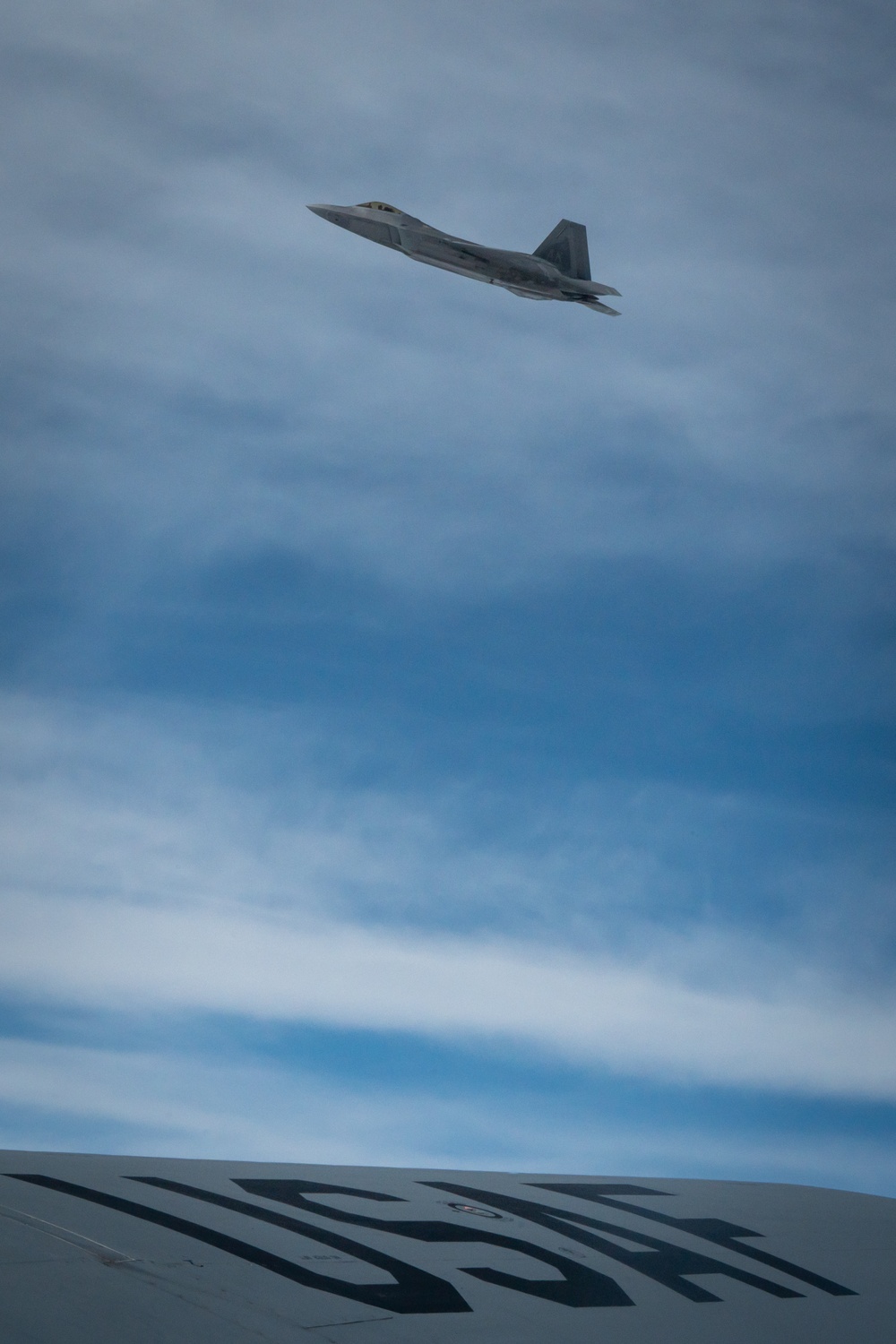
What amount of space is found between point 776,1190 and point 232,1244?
1514 centimetres

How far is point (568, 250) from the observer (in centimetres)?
4856

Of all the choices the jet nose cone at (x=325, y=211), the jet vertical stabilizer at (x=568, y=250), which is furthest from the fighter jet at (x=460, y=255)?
the jet vertical stabilizer at (x=568, y=250)

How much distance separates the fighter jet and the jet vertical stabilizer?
220cm

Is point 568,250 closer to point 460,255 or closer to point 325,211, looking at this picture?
point 460,255

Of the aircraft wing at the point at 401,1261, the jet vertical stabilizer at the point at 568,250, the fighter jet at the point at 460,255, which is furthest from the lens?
the jet vertical stabilizer at the point at 568,250

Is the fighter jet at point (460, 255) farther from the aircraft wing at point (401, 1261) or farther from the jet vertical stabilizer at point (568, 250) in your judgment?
the aircraft wing at point (401, 1261)

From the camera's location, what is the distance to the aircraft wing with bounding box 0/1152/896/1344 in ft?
36.4

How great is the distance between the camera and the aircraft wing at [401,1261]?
36.4ft

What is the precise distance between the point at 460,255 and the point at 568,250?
7.46 meters

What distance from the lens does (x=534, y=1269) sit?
14.8m

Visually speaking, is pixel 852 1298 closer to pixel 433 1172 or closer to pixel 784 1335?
pixel 784 1335

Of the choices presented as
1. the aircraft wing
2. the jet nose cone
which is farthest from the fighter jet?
the aircraft wing

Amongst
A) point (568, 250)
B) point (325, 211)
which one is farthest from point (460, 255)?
point (568, 250)

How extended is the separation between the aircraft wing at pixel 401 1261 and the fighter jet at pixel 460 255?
33.2 m
